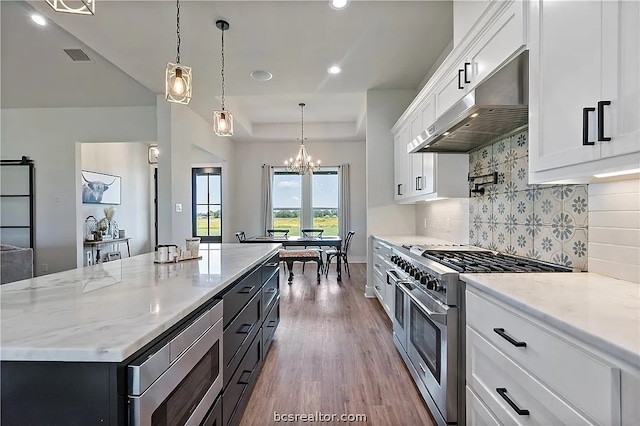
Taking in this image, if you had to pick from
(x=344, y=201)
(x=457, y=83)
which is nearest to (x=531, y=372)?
(x=457, y=83)

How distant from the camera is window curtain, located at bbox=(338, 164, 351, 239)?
27.3ft

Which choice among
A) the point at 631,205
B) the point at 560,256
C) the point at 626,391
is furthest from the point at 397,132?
the point at 626,391

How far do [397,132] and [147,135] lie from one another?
4395mm

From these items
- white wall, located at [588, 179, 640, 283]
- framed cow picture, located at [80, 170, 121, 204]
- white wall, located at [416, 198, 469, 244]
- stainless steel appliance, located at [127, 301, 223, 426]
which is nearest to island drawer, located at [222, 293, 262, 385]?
stainless steel appliance, located at [127, 301, 223, 426]

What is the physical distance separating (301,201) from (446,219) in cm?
528

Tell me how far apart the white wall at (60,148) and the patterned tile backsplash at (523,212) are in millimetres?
5531

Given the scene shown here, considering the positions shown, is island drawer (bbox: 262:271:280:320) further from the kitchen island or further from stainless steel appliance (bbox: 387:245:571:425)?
the kitchen island

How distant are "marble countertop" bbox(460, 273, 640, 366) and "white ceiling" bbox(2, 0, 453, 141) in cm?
249

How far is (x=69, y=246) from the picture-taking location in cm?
592

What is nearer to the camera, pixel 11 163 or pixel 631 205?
pixel 631 205

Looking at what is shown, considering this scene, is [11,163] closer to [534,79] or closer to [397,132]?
[397,132]

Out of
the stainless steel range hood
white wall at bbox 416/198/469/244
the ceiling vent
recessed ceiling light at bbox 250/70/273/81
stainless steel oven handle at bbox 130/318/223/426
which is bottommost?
stainless steel oven handle at bbox 130/318/223/426

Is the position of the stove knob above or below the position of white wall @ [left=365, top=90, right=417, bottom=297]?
below

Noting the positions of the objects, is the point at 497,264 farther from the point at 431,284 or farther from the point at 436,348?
the point at 436,348
